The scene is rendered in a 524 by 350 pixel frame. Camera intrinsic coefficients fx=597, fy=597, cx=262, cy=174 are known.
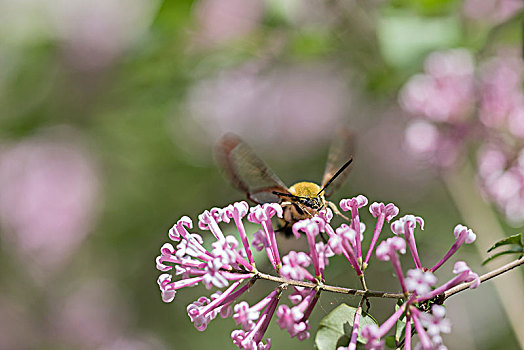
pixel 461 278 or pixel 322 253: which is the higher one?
pixel 322 253

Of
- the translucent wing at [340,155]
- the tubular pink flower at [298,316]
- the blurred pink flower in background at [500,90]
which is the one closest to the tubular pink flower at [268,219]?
the tubular pink flower at [298,316]

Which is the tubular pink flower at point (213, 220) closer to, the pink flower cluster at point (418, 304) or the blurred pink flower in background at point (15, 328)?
the pink flower cluster at point (418, 304)

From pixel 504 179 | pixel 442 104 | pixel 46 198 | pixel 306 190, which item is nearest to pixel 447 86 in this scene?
pixel 442 104

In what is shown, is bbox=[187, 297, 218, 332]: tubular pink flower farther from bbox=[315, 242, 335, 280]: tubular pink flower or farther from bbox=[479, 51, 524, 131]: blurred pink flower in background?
bbox=[479, 51, 524, 131]: blurred pink flower in background

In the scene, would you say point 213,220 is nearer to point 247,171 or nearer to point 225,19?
point 247,171

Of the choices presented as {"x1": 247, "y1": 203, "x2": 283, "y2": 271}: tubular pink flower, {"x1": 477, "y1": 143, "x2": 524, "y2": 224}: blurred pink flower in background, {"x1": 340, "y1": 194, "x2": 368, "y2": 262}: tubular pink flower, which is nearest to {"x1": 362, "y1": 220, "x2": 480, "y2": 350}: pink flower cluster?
{"x1": 340, "y1": 194, "x2": 368, "y2": 262}: tubular pink flower
